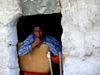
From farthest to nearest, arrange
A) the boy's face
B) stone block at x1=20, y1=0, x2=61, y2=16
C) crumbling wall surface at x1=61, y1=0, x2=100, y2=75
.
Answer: the boy's face
stone block at x1=20, y1=0, x2=61, y2=16
crumbling wall surface at x1=61, y1=0, x2=100, y2=75

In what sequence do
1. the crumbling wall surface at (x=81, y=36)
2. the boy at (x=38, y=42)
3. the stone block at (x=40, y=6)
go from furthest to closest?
the boy at (x=38, y=42) → the stone block at (x=40, y=6) → the crumbling wall surface at (x=81, y=36)

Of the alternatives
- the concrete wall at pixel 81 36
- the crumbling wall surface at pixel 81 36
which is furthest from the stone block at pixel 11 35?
the crumbling wall surface at pixel 81 36

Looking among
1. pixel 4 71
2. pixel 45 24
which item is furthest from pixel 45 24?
pixel 4 71

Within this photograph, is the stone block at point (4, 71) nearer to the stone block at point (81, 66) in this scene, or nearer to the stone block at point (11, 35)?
the stone block at point (11, 35)

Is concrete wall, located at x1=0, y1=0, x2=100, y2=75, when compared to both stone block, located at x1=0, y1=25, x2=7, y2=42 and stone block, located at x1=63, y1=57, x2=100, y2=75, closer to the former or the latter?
stone block, located at x1=63, y1=57, x2=100, y2=75

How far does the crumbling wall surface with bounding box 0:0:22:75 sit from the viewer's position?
2.07 meters

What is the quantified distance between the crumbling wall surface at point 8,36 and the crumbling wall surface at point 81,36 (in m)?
0.78

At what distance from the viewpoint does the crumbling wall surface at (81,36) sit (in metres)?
1.66

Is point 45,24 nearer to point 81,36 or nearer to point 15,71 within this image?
point 15,71

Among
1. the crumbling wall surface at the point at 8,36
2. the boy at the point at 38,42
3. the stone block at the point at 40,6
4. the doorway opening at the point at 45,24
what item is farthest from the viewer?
the doorway opening at the point at 45,24

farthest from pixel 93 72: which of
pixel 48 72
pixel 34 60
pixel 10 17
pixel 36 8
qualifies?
pixel 10 17

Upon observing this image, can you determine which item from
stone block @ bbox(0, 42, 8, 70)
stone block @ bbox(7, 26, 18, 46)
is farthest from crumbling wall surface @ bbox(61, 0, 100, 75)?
stone block @ bbox(0, 42, 8, 70)

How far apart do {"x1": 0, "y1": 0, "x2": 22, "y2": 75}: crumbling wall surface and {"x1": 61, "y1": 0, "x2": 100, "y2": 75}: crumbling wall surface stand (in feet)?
2.57

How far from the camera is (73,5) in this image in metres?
1.72
